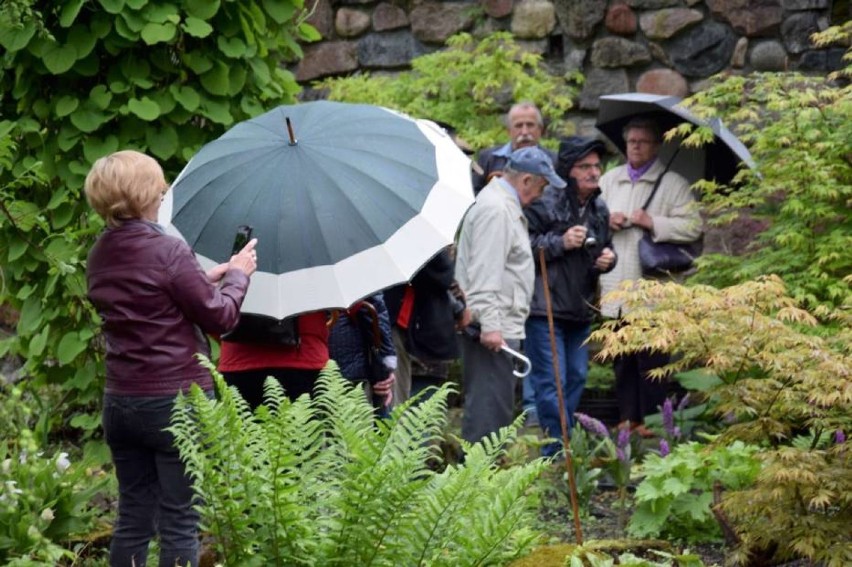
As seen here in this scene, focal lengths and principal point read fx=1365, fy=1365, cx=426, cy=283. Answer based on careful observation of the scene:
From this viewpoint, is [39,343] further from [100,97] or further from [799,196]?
[799,196]

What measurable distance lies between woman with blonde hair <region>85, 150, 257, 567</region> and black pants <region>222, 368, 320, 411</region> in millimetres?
732

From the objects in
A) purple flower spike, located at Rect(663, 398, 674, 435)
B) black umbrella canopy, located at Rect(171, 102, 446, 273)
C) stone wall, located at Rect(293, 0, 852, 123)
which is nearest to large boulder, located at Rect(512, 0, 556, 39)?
stone wall, located at Rect(293, 0, 852, 123)

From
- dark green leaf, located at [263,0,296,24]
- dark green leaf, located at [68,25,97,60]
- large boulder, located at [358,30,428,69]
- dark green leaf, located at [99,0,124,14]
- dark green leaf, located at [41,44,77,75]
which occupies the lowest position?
large boulder, located at [358,30,428,69]

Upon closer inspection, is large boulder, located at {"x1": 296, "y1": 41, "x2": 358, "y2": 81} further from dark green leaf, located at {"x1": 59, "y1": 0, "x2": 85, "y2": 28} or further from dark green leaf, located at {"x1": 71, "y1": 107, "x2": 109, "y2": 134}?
dark green leaf, located at {"x1": 59, "y1": 0, "x2": 85, "y2": 28}

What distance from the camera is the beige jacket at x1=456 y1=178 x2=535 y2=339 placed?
7.01m

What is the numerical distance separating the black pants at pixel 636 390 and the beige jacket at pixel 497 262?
1378 millimetres

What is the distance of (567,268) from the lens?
26.4 ft

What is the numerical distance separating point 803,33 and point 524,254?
414cm

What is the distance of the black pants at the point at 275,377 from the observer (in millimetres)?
5297

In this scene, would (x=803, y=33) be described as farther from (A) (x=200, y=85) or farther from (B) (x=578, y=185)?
(A) (x=200, y=85)

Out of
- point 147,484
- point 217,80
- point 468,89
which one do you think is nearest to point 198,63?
point 217,80

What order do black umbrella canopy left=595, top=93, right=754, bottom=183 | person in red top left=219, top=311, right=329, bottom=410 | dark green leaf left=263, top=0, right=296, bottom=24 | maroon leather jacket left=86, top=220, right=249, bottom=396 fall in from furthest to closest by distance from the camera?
1. black umbrella canopy left=595, top=93, right=754, bottom=183
2. dark green leaf left=263, top=0, right=296, bottom=24
3. person in red top left=219, top=311, right=329, bottom=410
4. maroon leather jacket left=86, top=220, right=249, bottom=396

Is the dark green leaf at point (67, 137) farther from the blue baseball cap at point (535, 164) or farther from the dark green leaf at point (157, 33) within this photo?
the blue baseball cap at point (535, 164)

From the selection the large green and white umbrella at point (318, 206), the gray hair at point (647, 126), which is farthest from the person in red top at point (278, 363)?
the gray hair at point (647, 126)
